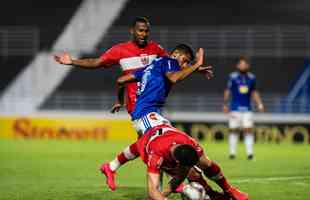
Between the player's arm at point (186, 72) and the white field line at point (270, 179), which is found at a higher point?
the player's arm at point (186, 72)

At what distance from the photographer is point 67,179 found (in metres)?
13.4

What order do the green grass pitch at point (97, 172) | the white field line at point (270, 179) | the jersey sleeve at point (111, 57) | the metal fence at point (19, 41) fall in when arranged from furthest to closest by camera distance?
the metal fence at point (19, 41) → the white field line at point (270, 179) → the green grass pitch at point (97, 172) → the jersey sleeve at point (111, 57)

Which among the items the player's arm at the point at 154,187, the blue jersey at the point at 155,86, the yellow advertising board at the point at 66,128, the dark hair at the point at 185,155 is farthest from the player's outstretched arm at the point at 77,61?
the yellow advertising board at the point at 66,128

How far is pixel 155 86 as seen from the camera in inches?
371

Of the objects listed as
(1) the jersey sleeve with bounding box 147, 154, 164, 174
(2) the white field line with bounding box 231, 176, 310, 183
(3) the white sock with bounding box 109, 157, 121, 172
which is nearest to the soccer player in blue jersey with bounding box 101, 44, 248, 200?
(1) the jersey sleeve with bounding box 147, 154, 164, 174

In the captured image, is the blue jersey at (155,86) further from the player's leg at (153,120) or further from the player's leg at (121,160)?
the player's leg at (121,160)

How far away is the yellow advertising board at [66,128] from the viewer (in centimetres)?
2738

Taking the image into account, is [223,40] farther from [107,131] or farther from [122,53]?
[122,53]

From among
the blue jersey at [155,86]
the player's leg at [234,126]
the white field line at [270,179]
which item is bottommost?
the white field line at [270,179]

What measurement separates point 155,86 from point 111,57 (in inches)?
58.5

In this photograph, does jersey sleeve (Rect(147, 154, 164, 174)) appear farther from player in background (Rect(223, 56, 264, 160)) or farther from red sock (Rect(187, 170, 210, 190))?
player in background (Rect(223, 56, 264, 160))

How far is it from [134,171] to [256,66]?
14.0 m

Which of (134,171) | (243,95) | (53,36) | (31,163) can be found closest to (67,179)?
(134,171)

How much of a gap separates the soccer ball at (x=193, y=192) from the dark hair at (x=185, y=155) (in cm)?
36
